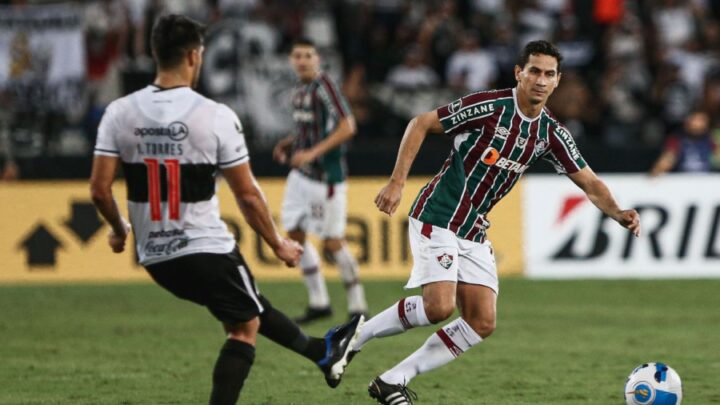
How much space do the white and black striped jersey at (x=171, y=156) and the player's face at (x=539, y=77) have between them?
71.1 inches

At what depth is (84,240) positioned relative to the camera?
15.1m

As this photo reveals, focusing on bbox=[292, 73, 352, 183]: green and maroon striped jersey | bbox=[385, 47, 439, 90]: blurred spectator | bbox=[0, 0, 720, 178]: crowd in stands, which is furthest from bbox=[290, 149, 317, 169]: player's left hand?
bbox=[385, 47, 439, 90]: blurred spectator

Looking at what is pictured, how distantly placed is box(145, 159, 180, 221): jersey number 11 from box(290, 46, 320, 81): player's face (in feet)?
18.2

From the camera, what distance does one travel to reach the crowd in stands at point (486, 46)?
17641 mm

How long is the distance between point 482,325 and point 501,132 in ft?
3.56

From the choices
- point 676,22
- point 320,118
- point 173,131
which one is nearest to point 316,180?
point 320,118

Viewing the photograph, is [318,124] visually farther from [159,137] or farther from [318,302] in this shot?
[159,137]

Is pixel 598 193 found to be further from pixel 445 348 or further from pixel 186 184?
pixel 186 184

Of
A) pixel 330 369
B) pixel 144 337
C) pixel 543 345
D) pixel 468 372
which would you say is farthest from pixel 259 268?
pixel 330 369

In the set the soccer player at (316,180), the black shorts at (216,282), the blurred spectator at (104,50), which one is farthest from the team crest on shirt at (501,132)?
the blurred spectator at (104,50)

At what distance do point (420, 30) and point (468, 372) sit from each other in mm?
11086

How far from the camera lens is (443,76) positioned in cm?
1888

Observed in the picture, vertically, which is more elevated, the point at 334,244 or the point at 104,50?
the point at 104,50

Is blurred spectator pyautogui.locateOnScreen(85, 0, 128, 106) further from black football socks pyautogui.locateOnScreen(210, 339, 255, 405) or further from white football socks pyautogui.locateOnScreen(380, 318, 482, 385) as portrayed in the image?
black football socks pyautogui.locateOnScreen(210, 339, 255, 405)
